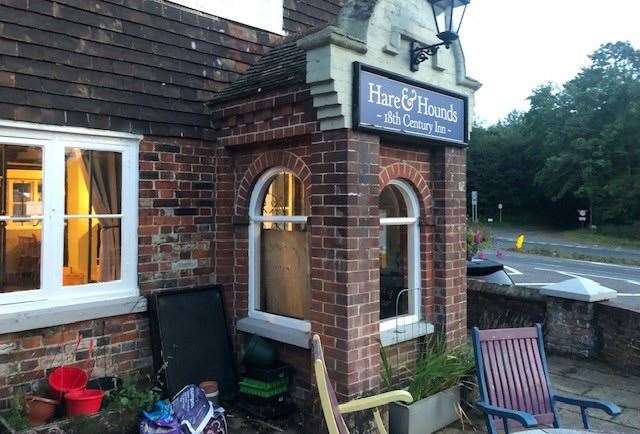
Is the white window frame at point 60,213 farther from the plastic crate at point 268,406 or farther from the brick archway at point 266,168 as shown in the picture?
the plastic crate at point 268,406

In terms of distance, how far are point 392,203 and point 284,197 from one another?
1090 millimetres

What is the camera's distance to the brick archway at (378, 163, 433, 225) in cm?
494

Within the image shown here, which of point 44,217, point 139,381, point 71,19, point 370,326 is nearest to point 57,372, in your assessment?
point 139,381

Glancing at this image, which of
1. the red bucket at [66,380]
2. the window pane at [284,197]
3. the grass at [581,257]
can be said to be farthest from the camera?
the grass at [581,257]

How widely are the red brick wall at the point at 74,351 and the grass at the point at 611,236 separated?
3447cm

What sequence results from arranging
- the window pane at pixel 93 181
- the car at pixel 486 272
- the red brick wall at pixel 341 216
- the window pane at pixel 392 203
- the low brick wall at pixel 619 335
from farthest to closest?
the car at pixel 486 272, the low brick wall at pixel 619 335, the window pane at pixel 392 203, the window pane at pixel 93 181, the red brick wall at pixel 341 216

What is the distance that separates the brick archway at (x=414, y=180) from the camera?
494cm

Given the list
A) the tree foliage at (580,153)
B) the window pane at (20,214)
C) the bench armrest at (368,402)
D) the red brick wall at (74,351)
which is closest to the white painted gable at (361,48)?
the bench armrest at (368,402)

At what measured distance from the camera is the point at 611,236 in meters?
37.2

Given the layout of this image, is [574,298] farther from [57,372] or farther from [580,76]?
[580,76]

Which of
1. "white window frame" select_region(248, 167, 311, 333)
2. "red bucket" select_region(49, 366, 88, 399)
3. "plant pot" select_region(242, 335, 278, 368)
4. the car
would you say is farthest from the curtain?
the car

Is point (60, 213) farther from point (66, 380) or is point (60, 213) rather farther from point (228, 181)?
point (228, 181)

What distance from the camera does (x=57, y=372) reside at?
4.36 metres

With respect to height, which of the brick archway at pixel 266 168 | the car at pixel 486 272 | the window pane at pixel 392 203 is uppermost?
the brick archway at pixel 266 168
